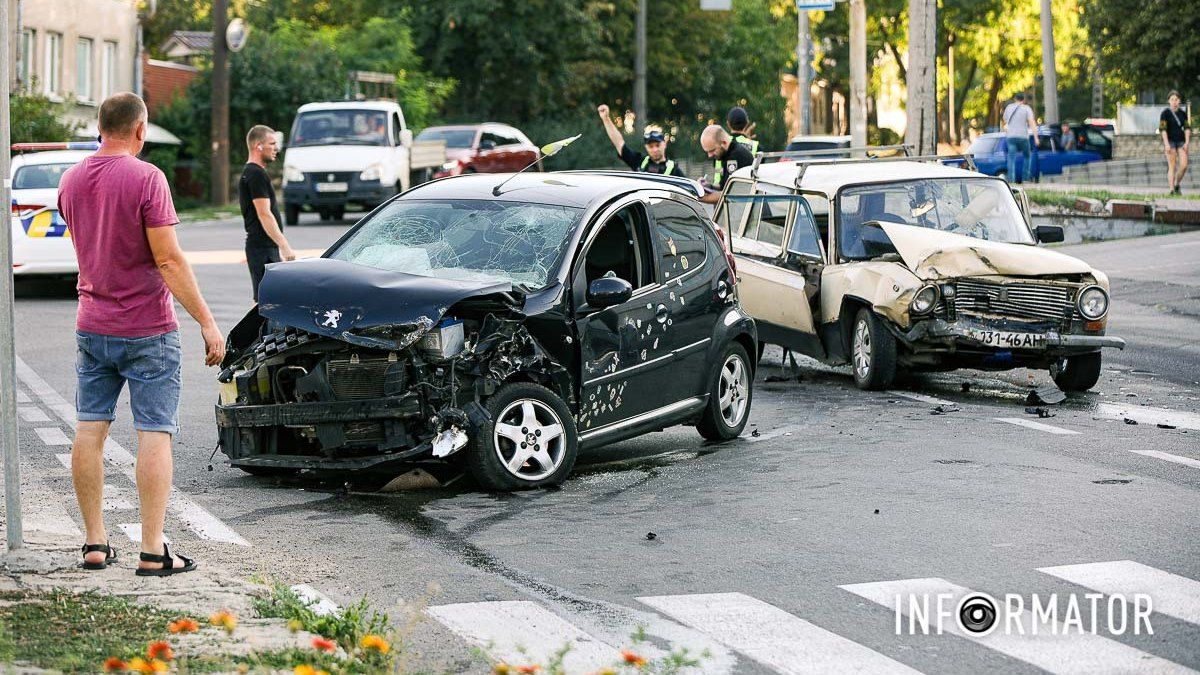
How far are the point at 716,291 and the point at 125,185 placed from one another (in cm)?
474

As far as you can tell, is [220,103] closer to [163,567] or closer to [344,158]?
[344,158]

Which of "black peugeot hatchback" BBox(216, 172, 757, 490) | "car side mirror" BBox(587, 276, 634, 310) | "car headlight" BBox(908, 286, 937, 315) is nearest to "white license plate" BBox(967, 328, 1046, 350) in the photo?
"car headlight" BBox(908, 286, 937, 315)

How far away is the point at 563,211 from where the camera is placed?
32.6ft

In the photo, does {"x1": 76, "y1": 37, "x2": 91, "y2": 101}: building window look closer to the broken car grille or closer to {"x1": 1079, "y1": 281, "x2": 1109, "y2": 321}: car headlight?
the broken car grille

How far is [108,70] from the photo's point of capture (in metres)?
50.3

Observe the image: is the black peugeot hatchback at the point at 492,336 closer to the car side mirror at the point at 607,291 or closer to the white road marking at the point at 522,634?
the car side mirror at the point at 607,291

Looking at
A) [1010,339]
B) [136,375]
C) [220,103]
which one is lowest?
[1010,339]

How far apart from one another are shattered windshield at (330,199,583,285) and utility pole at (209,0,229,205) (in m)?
30.0

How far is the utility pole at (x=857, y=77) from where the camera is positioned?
31984 mm

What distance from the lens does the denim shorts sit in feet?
22.9

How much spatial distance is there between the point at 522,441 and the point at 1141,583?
10.6 feet

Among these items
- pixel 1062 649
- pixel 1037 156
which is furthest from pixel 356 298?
pixel 1037 156

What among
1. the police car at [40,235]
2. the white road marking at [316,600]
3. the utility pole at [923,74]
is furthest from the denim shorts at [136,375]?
the utility pole at [923,74]

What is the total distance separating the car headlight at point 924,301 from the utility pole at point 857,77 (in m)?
19.2
